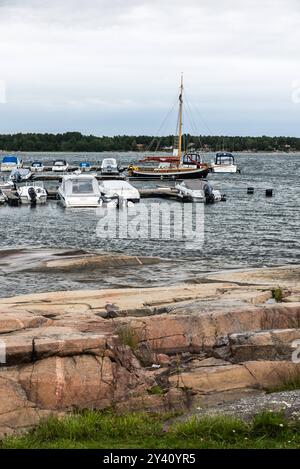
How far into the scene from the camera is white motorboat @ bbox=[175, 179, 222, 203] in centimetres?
6412

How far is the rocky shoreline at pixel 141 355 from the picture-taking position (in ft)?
→ 36.9

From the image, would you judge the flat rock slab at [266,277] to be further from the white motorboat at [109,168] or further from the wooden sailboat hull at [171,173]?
the white motorboat at [109,168]

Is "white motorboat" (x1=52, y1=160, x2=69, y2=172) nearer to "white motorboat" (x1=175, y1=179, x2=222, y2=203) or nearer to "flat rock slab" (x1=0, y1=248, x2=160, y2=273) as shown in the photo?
"white motorboat" (x1=175, y1=179, x2=222, y2=203)

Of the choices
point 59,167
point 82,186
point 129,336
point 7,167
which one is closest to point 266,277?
point 129,336

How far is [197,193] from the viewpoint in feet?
211

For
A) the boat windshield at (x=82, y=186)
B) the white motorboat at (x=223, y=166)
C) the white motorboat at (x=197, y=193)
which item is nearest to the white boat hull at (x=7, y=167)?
the white motorboat at (x=223, y=166)

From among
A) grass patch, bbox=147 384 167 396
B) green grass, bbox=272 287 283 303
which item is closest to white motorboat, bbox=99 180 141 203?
green grass, bbox=272 287 283 303

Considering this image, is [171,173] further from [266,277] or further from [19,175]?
[266,277]

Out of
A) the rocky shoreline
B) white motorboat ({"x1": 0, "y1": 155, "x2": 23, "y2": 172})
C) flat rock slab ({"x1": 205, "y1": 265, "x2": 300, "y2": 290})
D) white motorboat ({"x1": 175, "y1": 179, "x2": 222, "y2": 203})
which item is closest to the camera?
the rocky shoreline

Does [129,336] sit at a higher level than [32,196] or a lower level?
higher

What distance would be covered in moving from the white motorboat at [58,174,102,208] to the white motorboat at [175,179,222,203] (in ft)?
36.7

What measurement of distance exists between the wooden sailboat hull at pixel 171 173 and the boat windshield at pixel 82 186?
3616 centimetres

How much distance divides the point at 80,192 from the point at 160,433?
153ft
